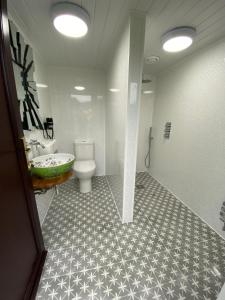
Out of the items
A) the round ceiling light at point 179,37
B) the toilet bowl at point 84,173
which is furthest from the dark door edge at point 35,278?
the round ceiling light at point 179,37

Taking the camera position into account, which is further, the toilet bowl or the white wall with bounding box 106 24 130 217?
the toilet bowl

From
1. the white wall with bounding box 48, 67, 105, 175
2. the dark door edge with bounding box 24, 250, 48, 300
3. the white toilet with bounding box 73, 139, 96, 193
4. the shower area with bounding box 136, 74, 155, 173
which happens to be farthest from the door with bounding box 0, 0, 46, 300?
the shower area with bounding box 136, 74, 155, 173

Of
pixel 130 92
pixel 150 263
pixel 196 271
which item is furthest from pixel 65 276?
pixel 130 92

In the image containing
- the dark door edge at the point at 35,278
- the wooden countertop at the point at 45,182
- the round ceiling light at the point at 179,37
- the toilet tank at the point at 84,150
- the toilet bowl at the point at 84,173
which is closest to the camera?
the dark door edge at the point at 35,278

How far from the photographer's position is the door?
769 mm

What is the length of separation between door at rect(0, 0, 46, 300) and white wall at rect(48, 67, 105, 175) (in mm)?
1701

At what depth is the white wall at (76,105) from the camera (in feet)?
8.16

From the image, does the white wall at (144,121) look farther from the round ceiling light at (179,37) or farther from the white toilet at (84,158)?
the round ceiling light at (179,37)

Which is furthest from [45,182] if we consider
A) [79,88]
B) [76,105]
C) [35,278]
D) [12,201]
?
[79,88]

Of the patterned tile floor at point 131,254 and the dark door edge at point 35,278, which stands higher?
the dark door edge at point 35,278

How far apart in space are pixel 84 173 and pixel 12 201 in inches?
52.2

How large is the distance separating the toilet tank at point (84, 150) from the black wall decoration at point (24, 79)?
104cm

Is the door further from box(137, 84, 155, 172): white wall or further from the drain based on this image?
box(137, 84, 155, 172): white wall

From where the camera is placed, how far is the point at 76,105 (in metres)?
2.63
